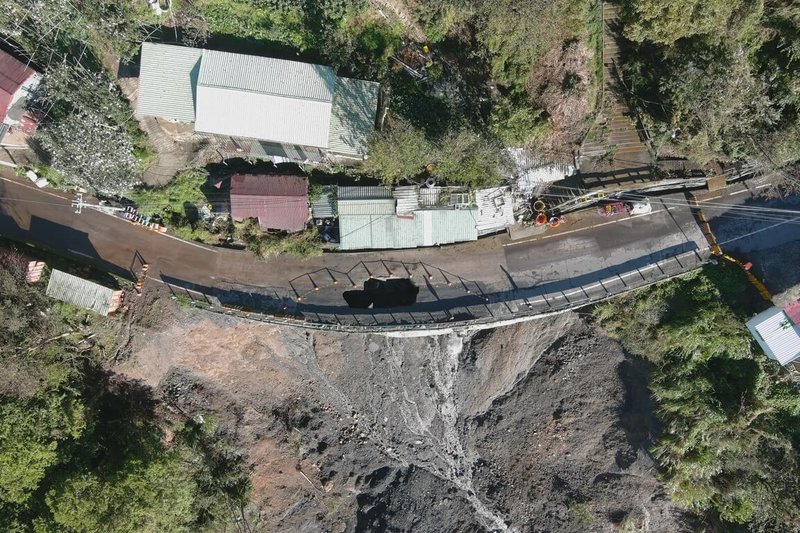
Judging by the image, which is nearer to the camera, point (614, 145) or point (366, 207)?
point (366, 207)

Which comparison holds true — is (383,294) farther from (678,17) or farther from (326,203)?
(678,17)

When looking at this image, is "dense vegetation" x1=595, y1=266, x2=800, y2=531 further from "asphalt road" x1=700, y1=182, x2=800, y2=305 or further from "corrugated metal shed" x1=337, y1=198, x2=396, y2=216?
"corrugated metal shed" x1=337, y1=198, x2=396, y2=216

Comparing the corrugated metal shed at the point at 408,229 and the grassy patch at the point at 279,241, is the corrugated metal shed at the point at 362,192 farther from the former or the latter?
the grassy patch at the point at 279,241

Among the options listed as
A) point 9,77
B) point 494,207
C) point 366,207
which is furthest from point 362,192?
point 9,77

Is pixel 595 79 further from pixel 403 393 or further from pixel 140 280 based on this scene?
pixel 140 280

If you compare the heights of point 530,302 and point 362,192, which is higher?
point 362,192
